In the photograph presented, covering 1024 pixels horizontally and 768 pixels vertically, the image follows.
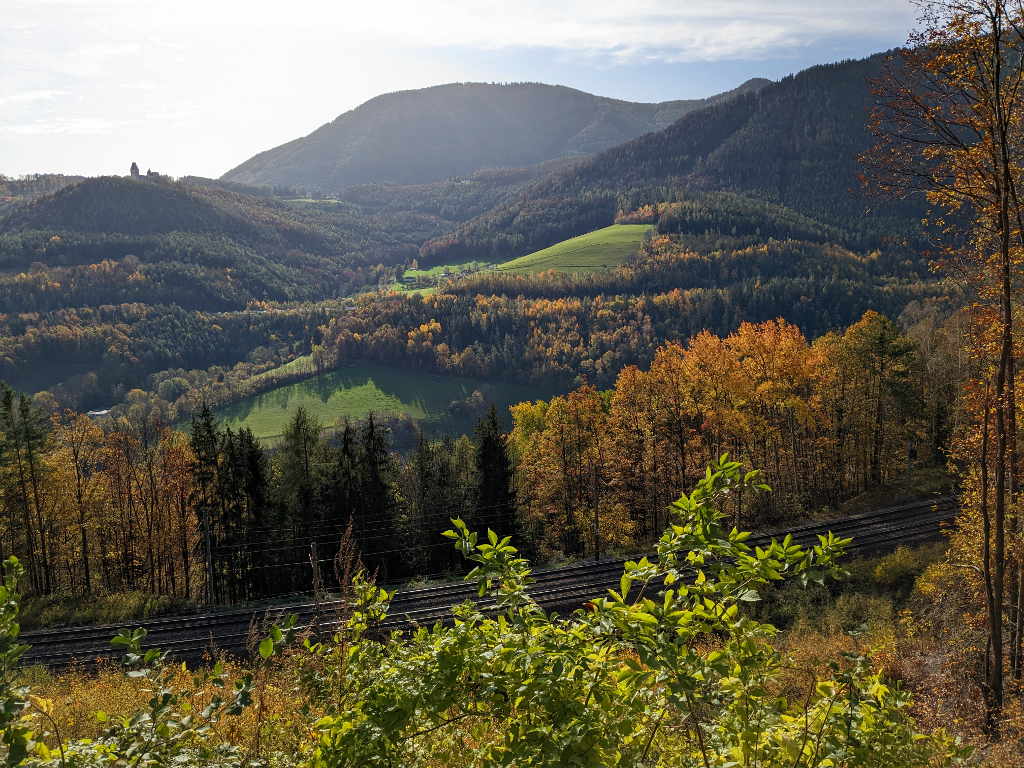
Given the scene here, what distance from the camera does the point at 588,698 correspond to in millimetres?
2998

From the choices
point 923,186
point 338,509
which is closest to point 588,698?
point 923,186

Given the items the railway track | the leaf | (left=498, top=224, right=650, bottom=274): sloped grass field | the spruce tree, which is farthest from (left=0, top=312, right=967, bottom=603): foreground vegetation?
(left=498, top=224, right=650, bottom=274): sloped grass field

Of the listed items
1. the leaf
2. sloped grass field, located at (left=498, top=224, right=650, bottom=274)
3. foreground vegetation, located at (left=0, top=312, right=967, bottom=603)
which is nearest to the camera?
the leaf

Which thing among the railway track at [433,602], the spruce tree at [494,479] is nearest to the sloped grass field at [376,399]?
the spruce tree at [494,479]

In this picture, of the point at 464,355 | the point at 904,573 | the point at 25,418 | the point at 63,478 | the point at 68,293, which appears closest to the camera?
the point at 904,573

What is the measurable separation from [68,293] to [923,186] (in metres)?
236

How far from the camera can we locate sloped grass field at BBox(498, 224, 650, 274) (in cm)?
17489

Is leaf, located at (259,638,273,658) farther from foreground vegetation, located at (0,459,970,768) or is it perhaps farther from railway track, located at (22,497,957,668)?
railway track, located at (22,497,957,668)

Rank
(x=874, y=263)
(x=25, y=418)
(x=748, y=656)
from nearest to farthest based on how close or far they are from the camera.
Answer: (x=748, y=656) → (x=25, y=418) → (x=874, y=263)

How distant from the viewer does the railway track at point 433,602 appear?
24.9 m

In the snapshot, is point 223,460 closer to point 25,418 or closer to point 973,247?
point 25,418

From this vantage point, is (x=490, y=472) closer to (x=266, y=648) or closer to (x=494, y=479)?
(x=494, y=479)

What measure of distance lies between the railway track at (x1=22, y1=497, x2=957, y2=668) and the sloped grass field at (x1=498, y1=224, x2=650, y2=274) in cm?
14273

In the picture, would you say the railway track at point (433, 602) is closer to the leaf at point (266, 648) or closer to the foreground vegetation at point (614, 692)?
the foreground vegetation at point (614, 692)
